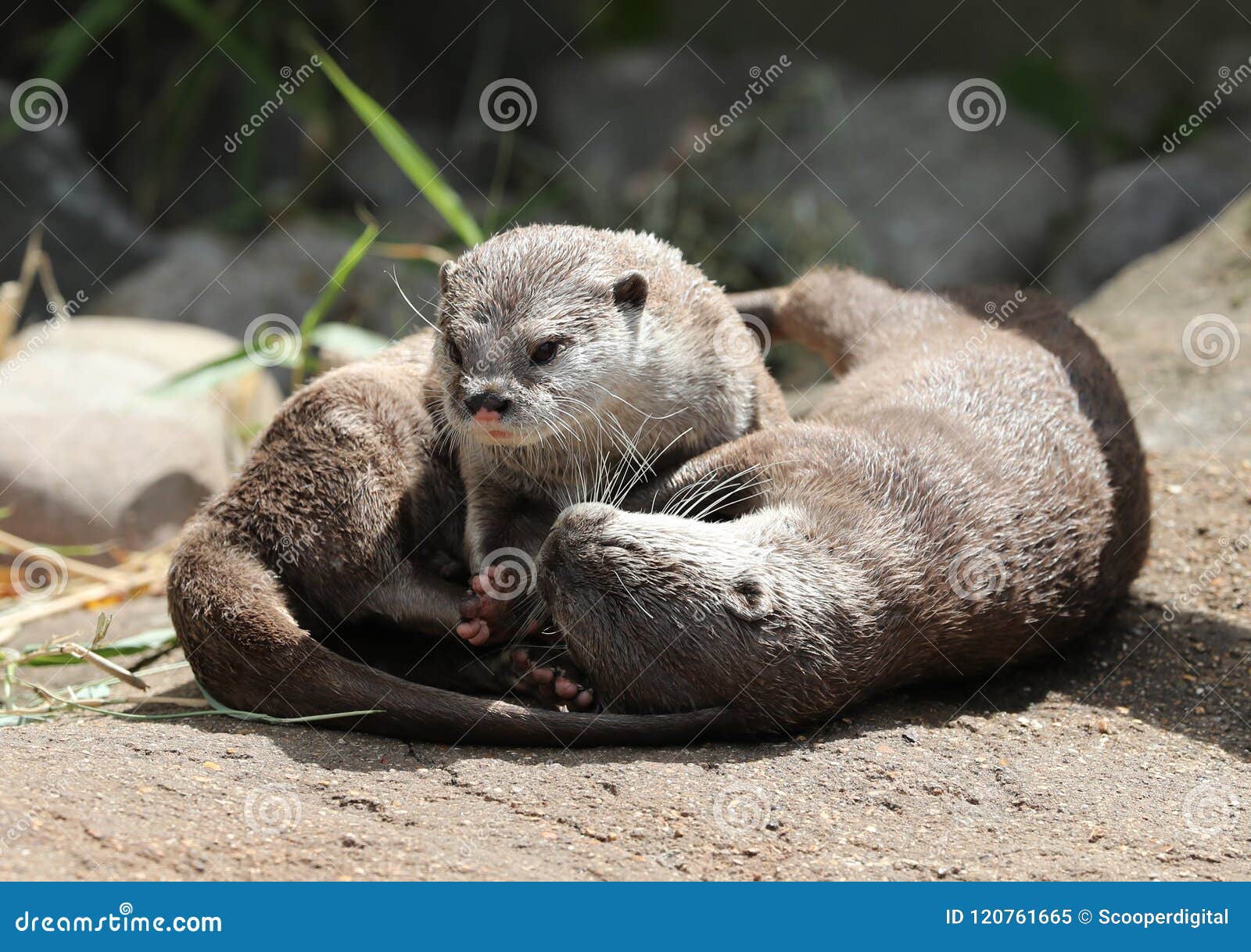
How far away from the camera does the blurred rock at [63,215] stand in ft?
25.4

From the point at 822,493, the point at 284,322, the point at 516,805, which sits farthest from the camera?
the point at 284,322

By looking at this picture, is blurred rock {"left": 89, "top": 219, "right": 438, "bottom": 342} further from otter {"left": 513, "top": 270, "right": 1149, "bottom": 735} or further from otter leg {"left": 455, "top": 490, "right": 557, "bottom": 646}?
otter {"left": 513, "top": 270, "right": 1149, "bottom": 735}

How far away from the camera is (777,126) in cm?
782

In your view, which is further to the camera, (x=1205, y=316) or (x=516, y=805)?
(x=1205, y=316)

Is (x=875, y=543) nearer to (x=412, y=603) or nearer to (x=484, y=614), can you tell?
(x=484, y=614)

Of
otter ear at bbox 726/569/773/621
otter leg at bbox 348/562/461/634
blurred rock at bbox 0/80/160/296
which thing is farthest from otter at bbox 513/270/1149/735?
blurred rock at bbox 0/80/160/296

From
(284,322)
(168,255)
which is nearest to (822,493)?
(284,322)

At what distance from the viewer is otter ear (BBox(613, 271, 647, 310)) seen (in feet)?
11.1

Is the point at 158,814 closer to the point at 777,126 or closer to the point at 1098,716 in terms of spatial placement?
the point at 1098,716

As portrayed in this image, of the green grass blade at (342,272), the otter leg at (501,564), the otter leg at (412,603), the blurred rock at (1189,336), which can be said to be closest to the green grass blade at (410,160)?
the green grass blade at (342,272)

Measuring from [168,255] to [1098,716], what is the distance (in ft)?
20.5

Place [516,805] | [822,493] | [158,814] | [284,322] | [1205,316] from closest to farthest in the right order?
[158,814] → [516,805] → [822,493] → [1205,316] → [284,322]

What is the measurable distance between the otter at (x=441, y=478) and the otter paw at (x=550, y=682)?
0.5 inches

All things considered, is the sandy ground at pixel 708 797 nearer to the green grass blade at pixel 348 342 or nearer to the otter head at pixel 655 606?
the otter head at pixel 655 606
